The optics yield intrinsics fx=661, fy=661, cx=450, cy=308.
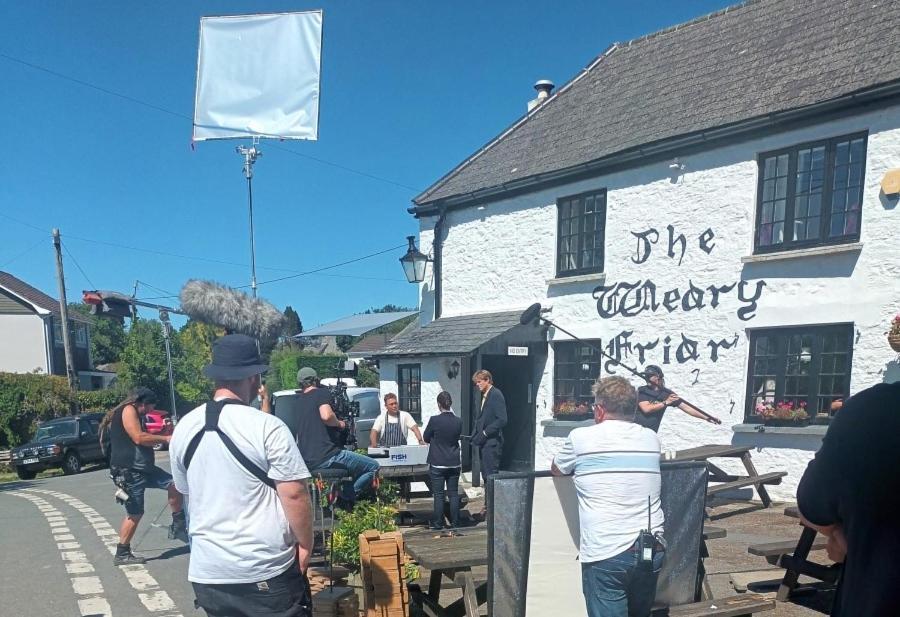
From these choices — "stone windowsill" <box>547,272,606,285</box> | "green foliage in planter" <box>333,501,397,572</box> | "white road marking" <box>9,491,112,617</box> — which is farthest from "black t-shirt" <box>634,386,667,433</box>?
"white road marking" <box>9,491,112,617</box>

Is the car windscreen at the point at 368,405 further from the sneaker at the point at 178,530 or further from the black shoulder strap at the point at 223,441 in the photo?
the black shoulder strap at the point at 223,441

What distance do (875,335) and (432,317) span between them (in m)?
8.36

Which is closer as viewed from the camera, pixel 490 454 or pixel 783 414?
pixel 490 454

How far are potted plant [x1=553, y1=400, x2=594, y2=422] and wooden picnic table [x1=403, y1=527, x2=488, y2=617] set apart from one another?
611cm

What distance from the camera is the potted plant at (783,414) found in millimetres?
8430

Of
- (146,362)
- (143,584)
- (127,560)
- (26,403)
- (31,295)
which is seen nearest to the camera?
(143,584)

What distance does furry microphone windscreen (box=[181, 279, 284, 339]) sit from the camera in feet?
13.5

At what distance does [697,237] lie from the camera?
31.8ft

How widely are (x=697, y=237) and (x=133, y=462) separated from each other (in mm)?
7924

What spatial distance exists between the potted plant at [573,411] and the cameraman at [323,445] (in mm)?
5474

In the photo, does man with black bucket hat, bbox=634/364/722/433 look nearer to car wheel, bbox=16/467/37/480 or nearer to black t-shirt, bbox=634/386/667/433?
black t-shirt, bbox=634/386/667/433

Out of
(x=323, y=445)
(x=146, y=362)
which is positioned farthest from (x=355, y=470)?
(x=146, y=362)

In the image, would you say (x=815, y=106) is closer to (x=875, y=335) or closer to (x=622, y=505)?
(x=875, y=335)

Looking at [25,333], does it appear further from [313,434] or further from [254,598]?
[254,598]
